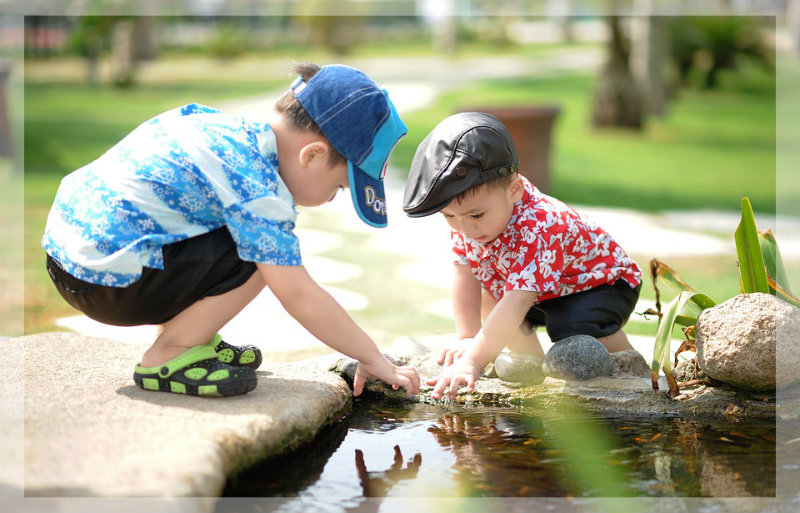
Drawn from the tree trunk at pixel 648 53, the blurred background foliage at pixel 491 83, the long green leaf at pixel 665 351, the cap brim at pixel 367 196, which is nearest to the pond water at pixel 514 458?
the long green leaf at pixel 665 351

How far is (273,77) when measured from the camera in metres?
20.8

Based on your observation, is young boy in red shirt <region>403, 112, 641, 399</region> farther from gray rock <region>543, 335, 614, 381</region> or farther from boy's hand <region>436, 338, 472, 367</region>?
gray rock <region>543, 335, 614, 381</region>

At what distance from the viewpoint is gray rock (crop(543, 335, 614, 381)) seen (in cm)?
271

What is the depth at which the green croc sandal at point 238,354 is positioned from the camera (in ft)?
9.06

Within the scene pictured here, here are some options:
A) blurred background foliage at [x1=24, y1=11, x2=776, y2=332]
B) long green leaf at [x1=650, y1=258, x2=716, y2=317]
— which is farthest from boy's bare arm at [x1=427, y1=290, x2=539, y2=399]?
blurred background foliage at [x1=24, y1=11, x2=776, y2=332]

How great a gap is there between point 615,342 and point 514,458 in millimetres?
878

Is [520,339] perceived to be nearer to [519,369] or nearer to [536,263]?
[519,369]

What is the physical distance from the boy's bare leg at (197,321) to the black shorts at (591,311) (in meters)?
1.06

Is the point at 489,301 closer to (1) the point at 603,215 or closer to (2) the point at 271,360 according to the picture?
(2) the point at 271,360

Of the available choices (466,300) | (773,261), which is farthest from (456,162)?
(773,261)

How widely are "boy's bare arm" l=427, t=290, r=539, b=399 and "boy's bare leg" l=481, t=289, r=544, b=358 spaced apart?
39 cm

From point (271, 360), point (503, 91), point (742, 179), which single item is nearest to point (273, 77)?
point (503, 91)

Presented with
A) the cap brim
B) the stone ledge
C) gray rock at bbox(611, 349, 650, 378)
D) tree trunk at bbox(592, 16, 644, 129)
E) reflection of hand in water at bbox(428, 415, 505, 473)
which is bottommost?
reflection of hand in water at bbox(428, 415, 505, 473)

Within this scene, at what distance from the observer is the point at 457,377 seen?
8.59ft
